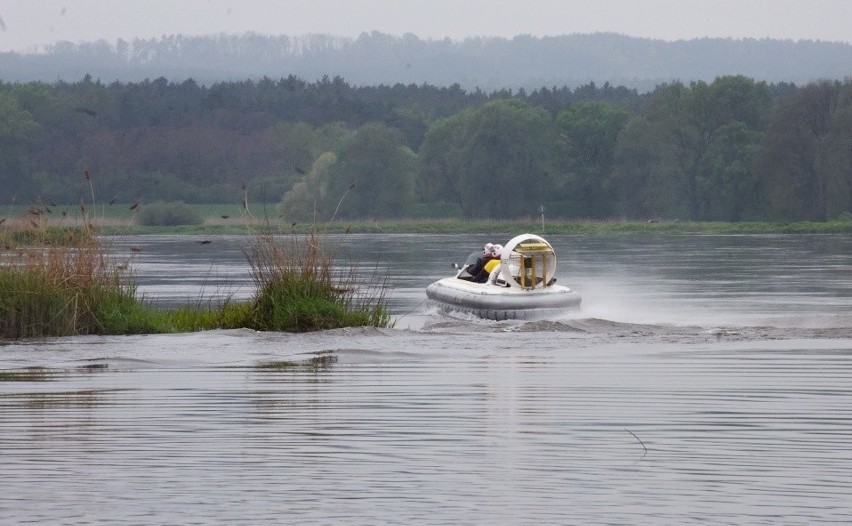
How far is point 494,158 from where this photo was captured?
119 metres

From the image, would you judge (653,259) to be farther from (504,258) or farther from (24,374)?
(24,374)

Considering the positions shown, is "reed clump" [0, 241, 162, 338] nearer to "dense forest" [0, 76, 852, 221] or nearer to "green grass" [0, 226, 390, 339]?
"green grass" [0, 226, 390, 339]

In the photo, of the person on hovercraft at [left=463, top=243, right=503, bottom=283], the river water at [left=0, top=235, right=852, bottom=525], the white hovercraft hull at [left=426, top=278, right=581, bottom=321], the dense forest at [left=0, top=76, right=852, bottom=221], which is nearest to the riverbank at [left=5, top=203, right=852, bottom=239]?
the dense forest at [left=0, top=76, right=852, bottom=221]

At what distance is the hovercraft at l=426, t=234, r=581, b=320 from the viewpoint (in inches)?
980

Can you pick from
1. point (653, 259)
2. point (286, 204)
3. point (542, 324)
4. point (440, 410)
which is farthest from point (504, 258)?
point (286, 204)

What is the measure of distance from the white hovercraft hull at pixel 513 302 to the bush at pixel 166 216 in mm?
85344

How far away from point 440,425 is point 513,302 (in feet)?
40.1

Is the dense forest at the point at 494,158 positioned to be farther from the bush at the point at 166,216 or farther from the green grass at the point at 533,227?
the bush at the point at 166,216

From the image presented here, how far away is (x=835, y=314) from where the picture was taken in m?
26.3

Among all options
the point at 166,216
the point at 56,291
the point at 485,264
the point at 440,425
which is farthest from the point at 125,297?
the point at 166,216

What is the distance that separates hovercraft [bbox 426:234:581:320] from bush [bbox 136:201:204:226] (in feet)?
277

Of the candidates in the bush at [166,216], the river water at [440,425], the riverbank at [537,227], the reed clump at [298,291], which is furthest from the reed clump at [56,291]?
the bush at [166,216]

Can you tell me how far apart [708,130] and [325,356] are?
96632 millimetres

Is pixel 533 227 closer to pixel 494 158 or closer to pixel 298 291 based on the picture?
pixel 494 158
